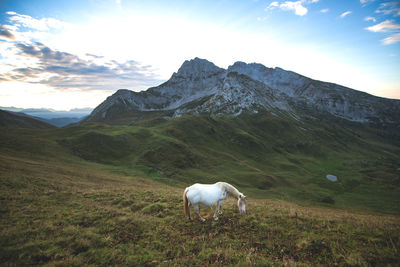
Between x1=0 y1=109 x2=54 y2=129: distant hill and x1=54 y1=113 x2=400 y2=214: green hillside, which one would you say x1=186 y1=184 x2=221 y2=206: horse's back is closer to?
x1=54 y1=113 x2=400 y2=214: green hillside

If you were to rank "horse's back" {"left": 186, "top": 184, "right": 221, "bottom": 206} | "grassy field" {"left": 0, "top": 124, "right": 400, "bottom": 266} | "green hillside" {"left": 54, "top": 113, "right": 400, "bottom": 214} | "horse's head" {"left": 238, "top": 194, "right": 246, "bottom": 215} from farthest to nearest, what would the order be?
1. "green hillside" {"left": 54, "top": 113, "right": 400, "bottom": 214}
2. "horse's head" {"left": 238, "top": 194, "right": 246, "bottom": 215}
3. "horse's back" {"left": 186, "top": 184, "right": 221, "bottom": 206}
4. "grassy field" {"left": 0, "top": 124, "right": 400, "bottom": 266}

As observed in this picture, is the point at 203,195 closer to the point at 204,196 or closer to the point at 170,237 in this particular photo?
the point at 204,196

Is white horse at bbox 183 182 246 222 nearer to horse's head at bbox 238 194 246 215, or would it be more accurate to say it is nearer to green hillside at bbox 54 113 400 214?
horse's head at bbox 238 194 246 215

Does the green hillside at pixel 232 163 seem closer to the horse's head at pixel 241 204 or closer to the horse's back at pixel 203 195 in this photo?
the horse's head at pixel 241 204

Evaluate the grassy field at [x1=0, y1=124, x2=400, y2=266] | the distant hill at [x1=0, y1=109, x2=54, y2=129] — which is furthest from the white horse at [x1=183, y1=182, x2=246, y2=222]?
the distant hill at [x1=0, y1=109, x2=54, y2=129]

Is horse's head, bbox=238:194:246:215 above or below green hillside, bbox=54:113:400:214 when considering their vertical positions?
above

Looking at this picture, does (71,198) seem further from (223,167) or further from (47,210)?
(223,167)

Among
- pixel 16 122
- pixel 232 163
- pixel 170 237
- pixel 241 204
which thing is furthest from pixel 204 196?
pixel 16 122

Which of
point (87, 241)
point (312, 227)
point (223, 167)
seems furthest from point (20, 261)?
point (223, 167)

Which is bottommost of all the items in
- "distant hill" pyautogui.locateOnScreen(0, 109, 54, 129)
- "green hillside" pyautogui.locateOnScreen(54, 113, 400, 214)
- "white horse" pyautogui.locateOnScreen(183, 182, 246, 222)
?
"green hillside" pyautogui.locateOnScreen(54, 113, 400, 214)

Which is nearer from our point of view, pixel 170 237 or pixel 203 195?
pixel 170 237

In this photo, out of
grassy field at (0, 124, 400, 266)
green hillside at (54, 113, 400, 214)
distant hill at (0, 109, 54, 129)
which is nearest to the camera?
grassy field at (0, 124, 400, 266)

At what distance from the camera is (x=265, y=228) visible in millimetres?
11508

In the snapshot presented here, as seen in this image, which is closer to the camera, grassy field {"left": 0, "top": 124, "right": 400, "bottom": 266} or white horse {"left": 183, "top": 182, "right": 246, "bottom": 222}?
grassy field {"left": 0, "top": 124, "right": 400, "bottom": 266}
